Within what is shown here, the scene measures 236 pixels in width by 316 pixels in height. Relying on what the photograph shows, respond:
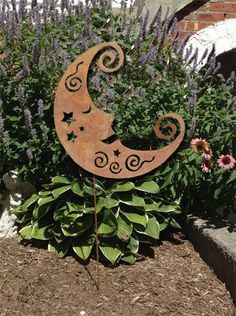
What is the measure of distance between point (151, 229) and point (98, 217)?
431mm

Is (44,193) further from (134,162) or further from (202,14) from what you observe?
(202,14)

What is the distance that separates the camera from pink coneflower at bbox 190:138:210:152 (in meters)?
4.50

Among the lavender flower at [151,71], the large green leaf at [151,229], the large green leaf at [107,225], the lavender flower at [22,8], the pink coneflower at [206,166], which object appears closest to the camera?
the large green leaf at [107,225]

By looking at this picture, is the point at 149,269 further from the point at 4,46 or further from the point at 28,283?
the point at 4,46

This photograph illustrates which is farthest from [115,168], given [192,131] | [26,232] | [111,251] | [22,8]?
[22,8]

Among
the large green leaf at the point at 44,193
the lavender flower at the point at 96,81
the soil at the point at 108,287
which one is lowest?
the soil at the point at 108,287

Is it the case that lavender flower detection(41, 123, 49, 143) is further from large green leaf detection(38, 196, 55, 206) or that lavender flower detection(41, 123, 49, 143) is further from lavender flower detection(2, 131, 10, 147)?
large green leaf detection(38, 196, 55, 206)

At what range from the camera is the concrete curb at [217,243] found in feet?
13.7

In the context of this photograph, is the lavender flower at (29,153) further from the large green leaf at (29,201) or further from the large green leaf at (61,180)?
the large green leaf at (29,201)

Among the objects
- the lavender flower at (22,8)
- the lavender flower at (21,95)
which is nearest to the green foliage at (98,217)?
the lavender flower at (21,95)

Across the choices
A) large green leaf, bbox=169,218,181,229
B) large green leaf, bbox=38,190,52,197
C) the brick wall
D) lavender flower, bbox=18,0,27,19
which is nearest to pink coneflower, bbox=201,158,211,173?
large green leaf, bbox=169,218,181,229

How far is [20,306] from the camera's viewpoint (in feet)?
13.0

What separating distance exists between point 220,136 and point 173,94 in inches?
19.1

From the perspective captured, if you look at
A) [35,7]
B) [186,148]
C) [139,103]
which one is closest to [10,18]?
[35,7]
